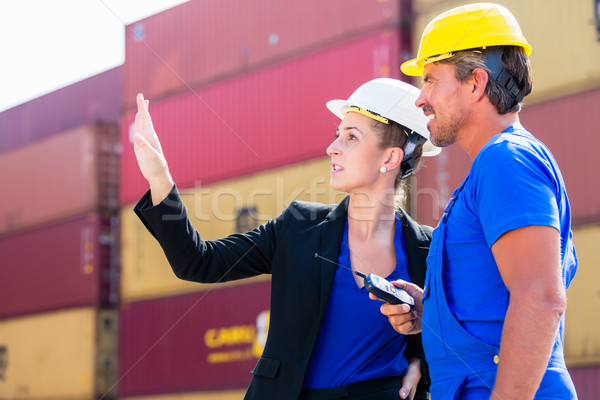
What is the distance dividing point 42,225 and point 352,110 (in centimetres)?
1755

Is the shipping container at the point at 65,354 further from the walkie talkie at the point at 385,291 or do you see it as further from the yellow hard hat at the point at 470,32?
the yellow hard hat at the point at 470,32

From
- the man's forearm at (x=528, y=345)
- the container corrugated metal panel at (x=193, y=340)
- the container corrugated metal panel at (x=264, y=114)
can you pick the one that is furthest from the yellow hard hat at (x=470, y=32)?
the container corrugated metal panel at (x=193, y=340)

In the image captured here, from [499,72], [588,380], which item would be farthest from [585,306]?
[499,72]

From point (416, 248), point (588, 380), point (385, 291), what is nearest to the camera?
point (385, 291)

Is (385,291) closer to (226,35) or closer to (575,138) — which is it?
(575,138)

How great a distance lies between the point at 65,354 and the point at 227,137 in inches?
281

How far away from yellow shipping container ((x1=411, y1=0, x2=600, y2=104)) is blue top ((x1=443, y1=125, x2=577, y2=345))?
9966 millimetres

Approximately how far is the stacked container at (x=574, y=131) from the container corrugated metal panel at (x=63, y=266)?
30.9ft

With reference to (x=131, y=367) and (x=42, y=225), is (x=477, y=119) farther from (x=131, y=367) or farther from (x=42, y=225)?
(x=42, y=225)

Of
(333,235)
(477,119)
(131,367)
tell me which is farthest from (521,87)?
(131,367)

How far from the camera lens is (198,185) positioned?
16.0 metres

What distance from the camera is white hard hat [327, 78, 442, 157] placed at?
3455 mm

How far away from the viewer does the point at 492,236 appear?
192 cm

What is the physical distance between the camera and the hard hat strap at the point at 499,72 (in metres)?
2.29
